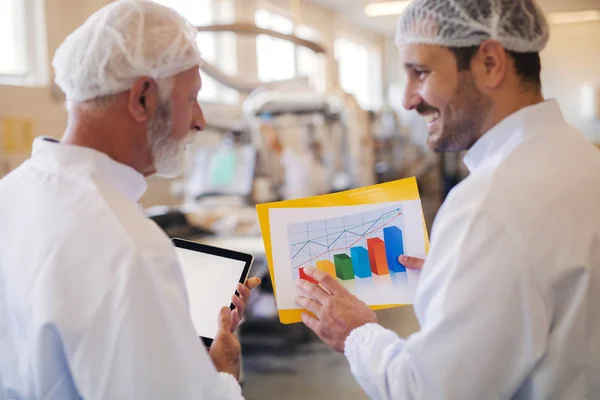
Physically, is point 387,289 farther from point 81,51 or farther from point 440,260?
point 81,51

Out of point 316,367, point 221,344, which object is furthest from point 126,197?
point 316,367

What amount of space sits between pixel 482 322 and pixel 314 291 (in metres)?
0.44

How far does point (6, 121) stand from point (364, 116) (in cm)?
317

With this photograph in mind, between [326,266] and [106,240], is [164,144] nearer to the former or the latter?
[106,240]

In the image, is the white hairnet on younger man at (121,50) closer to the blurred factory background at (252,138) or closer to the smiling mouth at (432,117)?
the smiling mouth at (432,117)

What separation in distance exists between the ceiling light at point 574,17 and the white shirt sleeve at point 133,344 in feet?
37.8

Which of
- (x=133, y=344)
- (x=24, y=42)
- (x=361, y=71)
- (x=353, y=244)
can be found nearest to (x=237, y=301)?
(x=353, y=244)

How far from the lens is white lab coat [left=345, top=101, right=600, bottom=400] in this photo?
1.01 meters

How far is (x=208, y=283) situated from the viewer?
4.84 ft

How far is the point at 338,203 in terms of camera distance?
1.45 m

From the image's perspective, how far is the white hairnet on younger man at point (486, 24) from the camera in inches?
45.4

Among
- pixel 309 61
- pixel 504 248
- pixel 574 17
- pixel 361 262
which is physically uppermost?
pixel 574 17

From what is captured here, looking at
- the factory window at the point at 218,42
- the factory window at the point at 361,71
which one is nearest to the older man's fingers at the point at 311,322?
the factory window at the point at 218,42

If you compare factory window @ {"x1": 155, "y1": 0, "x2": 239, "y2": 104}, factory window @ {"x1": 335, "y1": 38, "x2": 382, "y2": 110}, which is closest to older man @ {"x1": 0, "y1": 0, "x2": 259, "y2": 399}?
factory window @ {"x1": 155, "y1": 0, "x2": 239, "y2": 104}
